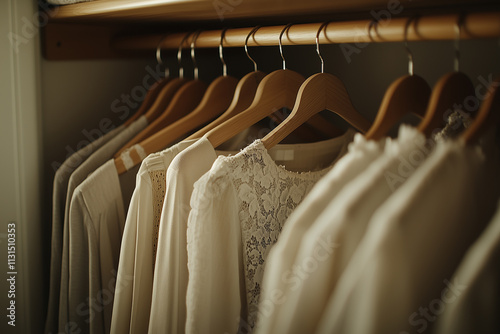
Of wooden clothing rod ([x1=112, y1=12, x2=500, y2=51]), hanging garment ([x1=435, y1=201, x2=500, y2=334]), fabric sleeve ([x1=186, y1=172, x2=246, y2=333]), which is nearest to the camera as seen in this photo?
hanging garment ([x1=435, y1=201, x2=500, y2=334])

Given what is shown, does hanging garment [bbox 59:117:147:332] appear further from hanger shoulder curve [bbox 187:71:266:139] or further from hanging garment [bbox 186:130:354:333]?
hanging garment [bbox 186:130:354:333]

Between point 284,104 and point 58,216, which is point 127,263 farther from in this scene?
point 284,104

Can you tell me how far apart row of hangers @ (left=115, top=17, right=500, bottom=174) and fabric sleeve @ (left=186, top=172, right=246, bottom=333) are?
13cm

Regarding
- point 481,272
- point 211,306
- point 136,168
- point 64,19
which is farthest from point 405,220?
point 64,19

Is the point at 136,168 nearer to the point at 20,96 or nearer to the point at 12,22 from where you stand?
the point at 20,96

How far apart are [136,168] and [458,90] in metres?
0.66

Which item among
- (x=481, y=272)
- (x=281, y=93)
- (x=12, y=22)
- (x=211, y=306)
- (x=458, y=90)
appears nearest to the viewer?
(x=481, y=272)

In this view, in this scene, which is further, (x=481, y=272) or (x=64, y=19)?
(x=64, y=19)

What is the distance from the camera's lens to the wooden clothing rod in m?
0.55

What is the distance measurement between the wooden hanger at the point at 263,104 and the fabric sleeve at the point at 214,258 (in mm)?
109

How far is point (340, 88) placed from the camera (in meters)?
0.80

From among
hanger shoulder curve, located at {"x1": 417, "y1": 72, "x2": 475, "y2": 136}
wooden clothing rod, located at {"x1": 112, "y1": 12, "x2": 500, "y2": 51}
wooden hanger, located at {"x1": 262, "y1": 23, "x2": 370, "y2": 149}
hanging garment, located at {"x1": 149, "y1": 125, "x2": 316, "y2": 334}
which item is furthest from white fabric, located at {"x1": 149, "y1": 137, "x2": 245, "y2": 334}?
hanger shoulder curve, located at {"x1": 417, "y1": 72, "x2": 475, "y2": 136}

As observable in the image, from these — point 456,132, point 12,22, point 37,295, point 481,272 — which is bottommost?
point 37,295

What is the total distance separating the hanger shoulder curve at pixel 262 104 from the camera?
2.63ft
